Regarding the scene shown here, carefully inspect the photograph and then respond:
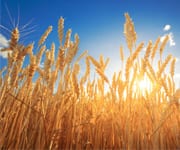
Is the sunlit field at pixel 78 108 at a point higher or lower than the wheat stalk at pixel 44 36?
A: lower

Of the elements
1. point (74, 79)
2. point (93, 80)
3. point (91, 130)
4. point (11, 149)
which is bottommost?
point (11, 149)

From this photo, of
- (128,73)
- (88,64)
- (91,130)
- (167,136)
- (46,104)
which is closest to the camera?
(128,73)

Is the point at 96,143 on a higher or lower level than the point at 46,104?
lower

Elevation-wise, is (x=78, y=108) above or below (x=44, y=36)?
below

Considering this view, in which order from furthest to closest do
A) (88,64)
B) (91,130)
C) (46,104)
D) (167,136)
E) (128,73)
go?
(88,64), (167,136), (91,130), (46,104), (128,73)

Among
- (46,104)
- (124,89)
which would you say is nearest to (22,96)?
(46,104)

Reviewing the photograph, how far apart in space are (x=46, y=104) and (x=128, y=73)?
55 centimetres

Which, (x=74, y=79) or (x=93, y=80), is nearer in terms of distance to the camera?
(x=74, y=79)

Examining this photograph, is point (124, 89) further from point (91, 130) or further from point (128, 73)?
point (91, 130)

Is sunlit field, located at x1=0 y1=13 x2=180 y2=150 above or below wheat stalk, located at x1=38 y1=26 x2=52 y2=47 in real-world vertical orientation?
below

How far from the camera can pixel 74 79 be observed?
121cm

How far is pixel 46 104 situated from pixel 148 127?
2.38ft

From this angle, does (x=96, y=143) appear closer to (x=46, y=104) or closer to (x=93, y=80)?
(x=46, y=104)

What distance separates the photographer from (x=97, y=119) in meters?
1.52
